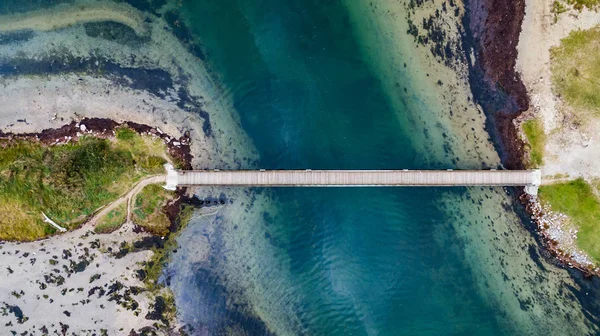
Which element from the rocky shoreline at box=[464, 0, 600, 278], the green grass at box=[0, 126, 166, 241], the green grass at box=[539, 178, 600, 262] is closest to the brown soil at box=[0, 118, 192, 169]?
the green grass at box=[0, 126, 166, 241]

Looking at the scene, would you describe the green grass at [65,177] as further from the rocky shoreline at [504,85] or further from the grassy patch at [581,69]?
the grassy patch at [581,69]

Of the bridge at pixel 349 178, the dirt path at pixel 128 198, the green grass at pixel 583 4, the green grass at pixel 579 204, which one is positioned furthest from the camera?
the dirt path at pixel 128 198

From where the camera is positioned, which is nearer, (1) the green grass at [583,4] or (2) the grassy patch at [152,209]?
(1) the green grass at [583,4]

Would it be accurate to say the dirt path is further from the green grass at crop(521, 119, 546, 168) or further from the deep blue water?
the green grass at crop(521, 119, 546, 168)

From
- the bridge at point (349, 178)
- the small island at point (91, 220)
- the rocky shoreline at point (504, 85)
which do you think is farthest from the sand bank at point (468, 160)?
the small island at point (91, 220)

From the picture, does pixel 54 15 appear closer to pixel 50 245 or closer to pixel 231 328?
pixel 50 245

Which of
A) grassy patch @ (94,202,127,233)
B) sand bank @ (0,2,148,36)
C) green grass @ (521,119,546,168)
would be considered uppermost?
sand bank @ (0,2,148,36)

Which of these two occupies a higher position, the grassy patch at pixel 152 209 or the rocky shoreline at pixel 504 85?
the rocky shoreline at pixel 504 85

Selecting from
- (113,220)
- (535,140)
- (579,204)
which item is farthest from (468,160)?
(113,220)
